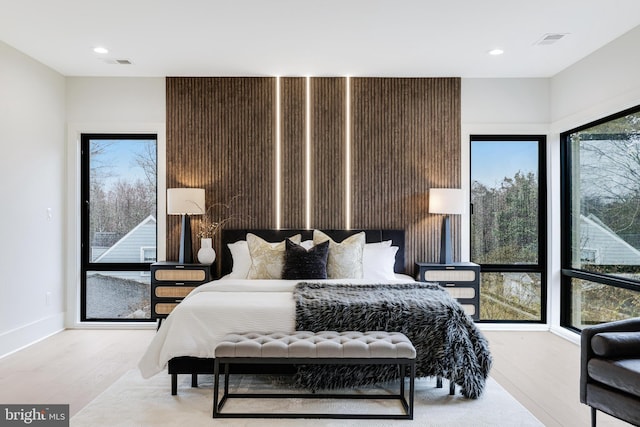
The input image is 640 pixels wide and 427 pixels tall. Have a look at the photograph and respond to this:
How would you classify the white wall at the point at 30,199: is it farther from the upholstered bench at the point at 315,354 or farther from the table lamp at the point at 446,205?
the table lamp at the point at 446,205

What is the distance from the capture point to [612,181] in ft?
13.7

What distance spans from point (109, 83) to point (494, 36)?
13.0 feet

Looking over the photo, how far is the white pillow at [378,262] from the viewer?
173 inches

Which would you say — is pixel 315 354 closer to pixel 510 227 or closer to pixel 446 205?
pixel 446 205

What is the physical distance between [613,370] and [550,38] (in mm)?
2812

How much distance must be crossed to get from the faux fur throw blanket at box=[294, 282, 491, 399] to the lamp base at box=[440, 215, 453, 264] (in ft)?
5.33

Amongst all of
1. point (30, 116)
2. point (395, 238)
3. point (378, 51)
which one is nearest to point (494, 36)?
point (378, 51)

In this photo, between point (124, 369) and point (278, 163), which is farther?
point (278, 163)

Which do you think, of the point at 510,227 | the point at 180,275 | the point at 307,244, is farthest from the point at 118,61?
the point at 510,227

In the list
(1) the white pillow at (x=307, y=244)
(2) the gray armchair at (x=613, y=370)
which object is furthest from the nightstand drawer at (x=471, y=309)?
(2) the gray armchair at (x=613, y=370)

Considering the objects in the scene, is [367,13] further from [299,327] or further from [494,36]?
[299,327]

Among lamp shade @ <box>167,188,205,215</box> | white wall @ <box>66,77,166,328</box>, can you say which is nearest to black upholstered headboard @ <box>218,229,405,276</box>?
lamp shade @ <box>167,188,205,215</box>

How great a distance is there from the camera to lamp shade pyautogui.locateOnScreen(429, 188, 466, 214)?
4.66 m

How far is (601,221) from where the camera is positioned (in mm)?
4312
